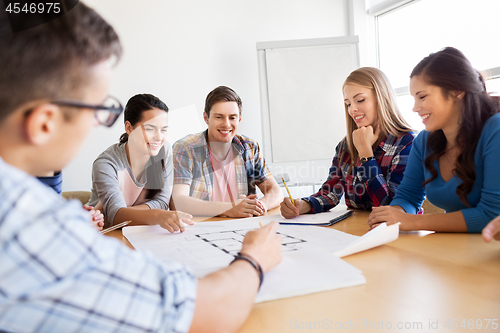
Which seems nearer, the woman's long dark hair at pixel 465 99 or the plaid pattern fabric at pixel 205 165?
the woman's long dark hair at pixel 465 99

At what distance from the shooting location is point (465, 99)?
119 cm

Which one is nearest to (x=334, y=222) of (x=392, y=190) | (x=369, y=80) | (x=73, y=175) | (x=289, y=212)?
(x=289, y=212)

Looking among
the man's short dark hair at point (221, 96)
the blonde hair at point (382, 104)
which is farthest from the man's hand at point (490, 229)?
the man's short dark hair at point (221, 96)

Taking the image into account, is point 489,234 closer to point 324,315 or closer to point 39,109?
point 324,315

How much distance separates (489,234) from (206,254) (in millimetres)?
605

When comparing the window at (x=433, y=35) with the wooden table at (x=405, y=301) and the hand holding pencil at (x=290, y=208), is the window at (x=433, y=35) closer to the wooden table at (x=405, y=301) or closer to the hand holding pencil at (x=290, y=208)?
the hand holding pencil at (x=290, y=208)

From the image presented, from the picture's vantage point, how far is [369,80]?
1.64 meters

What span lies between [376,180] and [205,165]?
37.1 inches

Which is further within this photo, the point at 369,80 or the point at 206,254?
the point at 369,80

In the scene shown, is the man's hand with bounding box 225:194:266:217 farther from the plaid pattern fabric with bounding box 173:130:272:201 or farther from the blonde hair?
the blonde hair

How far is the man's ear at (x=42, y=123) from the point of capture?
1.32 feet

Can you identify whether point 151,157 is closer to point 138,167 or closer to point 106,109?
point 138,167

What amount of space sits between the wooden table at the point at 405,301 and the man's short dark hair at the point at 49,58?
0.42 metres

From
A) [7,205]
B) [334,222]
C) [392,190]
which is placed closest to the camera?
[7,205]
